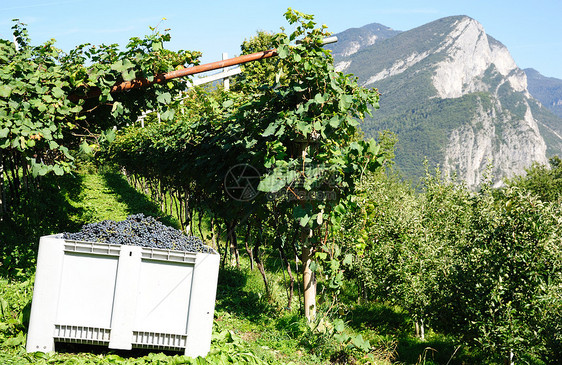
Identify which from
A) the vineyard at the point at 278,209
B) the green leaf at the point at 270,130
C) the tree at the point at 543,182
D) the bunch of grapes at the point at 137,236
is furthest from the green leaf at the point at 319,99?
the tree at the point at 543,182

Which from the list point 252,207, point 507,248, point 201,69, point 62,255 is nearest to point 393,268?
point 507,248

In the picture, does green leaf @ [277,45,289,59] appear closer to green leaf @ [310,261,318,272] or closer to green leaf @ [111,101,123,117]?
green leaf @ [111,101,123,117]

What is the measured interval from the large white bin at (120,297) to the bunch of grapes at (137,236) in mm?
147

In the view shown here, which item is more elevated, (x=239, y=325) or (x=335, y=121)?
(x=335, y=121)

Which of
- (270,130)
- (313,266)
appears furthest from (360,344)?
(270,130)

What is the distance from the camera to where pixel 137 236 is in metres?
3.78

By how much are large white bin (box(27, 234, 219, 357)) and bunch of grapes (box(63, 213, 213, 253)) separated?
147 millimetres

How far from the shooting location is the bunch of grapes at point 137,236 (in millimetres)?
3701

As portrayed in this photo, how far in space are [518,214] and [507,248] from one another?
53 cm

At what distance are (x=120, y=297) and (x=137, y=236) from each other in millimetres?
549

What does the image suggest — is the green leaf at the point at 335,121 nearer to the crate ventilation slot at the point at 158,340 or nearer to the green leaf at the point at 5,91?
the crate ventilation slot at the point at 158,340

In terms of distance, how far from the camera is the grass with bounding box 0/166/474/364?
364 cm

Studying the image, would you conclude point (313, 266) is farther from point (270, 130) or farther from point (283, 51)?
point (283, 51)

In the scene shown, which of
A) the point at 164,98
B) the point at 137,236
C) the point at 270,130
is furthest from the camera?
the point at 164,98
